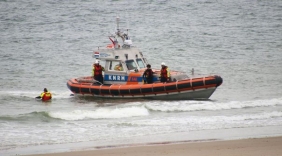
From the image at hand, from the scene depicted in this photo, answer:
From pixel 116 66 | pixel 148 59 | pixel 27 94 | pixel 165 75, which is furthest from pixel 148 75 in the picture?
pixel 148 59

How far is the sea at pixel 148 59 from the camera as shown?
558 inches

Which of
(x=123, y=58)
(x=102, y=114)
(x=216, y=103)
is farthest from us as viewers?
(x=123, y=58)

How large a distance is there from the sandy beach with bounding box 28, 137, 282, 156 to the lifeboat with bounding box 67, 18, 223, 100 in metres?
5.74

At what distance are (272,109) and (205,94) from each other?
2.17 m

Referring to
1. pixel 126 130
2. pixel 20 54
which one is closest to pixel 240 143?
pixel 126 130

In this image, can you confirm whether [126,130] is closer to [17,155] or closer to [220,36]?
[17,155]

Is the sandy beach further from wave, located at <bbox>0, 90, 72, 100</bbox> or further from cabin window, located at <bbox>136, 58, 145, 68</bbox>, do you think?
wave, located at <bbox>0, 90, 72, 100</bbox>

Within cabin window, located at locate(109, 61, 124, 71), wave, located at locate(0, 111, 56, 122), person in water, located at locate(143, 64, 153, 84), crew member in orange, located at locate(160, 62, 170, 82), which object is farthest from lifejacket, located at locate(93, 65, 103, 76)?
wave, located at locate(0, 111, 56, 122)

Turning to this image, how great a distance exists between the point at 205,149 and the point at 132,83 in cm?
759

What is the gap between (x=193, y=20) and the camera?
3872 cm

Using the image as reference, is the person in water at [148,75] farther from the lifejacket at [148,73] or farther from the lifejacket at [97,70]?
the lifejacket at [97,70]

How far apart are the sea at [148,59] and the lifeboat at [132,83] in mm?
309

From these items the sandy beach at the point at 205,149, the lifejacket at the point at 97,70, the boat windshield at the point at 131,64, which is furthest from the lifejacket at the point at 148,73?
the sandy beach at the point at 205,149

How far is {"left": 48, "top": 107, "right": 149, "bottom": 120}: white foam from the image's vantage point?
16703 millimetres
